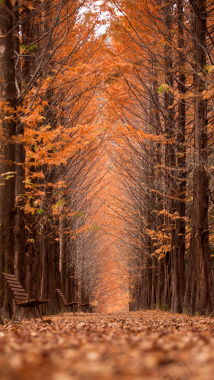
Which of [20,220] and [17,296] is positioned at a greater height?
[20,220]

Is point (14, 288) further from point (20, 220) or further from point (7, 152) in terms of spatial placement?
point (7, 152)

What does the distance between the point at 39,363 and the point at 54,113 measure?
34.5 ft

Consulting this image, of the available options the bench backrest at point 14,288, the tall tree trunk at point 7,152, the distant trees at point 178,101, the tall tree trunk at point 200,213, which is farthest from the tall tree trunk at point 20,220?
the tall tree trunk at point 200,213

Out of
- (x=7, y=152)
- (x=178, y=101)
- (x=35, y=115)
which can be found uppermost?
(x=178, y=101)

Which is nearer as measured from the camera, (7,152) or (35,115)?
(7,152)

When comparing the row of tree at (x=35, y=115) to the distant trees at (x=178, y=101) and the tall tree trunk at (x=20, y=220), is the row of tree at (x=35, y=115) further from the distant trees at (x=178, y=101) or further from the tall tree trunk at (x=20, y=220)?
the distant trees at (x=178, y=101)

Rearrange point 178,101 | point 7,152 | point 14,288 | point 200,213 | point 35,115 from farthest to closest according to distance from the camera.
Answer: point 178,101 < point 200,213 < point 35,115 < point 7,152 < point 14,288

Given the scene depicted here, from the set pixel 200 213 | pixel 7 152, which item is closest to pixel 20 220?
pixel 7 152

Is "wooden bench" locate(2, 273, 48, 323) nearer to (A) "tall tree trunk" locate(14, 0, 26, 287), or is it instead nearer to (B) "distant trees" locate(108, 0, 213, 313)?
(A) "tall tree trunk" locate(14, 0, 26, 287)

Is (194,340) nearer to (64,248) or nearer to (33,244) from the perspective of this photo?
(33,244)

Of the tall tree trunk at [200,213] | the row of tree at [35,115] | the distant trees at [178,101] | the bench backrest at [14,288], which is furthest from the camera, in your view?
the distant trees at [178,101]

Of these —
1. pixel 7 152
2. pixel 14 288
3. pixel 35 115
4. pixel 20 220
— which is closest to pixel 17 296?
pixel 14 288

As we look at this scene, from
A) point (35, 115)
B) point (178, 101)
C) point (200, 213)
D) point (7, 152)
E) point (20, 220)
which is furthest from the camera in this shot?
point (178, 101)

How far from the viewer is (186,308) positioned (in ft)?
34.2
